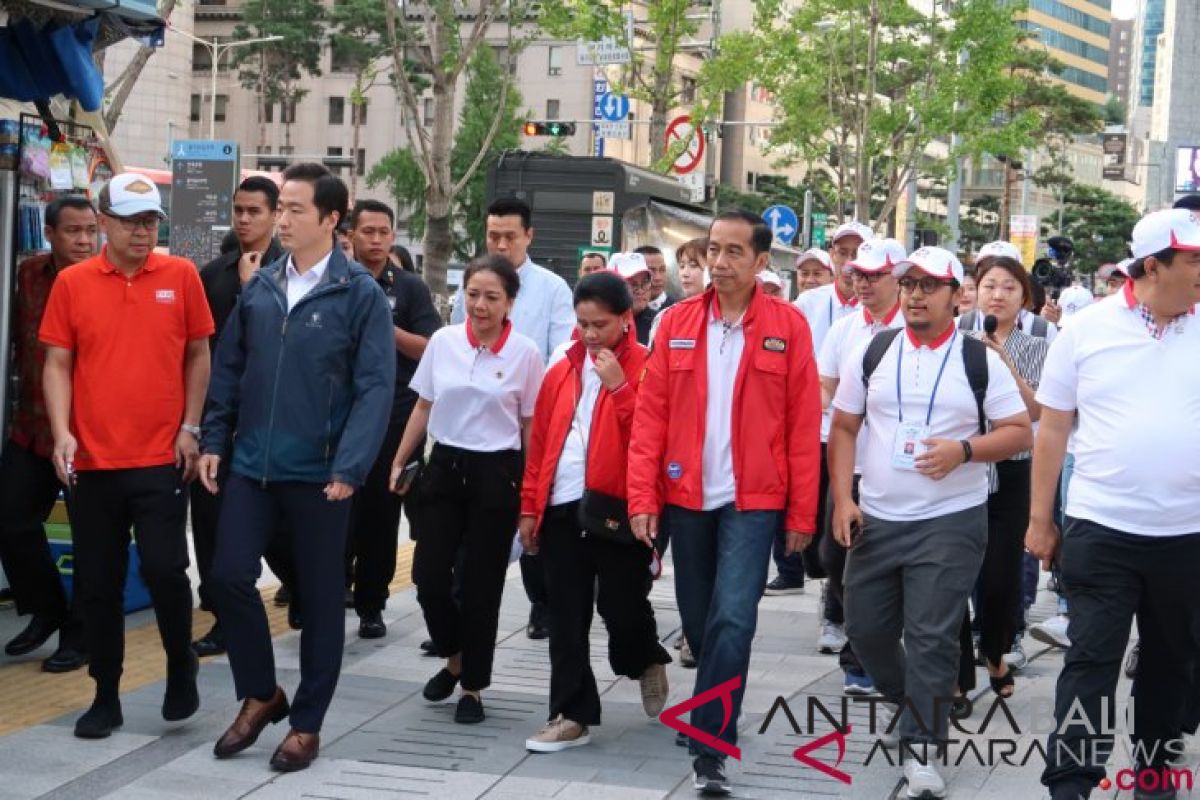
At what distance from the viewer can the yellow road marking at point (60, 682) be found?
23.5ft

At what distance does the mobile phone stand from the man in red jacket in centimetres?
124

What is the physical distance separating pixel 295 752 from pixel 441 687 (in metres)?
1.22

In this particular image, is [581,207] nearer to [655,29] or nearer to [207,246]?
[207,246]

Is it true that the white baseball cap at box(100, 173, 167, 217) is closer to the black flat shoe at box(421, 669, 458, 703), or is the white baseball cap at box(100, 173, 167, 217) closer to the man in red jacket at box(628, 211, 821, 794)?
the man in red jacket at box(628, 211, 821, 794)

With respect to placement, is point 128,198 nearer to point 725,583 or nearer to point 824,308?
point 725,583

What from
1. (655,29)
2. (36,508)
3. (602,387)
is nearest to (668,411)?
(602,387)

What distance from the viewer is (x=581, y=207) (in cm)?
2442

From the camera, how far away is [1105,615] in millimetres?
5727

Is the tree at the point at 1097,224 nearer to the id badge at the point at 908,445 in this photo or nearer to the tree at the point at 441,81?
the tree at the point at 441,81

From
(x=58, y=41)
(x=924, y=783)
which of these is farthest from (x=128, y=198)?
(x=924, y=783)

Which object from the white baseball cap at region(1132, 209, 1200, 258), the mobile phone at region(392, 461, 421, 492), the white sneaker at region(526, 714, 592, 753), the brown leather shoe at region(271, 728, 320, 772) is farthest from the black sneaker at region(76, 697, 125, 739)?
the white baseball cap at region(1132, 209, 1200, 258)

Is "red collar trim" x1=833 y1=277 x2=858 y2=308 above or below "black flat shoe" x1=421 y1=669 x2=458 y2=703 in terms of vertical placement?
above

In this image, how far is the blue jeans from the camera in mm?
6328

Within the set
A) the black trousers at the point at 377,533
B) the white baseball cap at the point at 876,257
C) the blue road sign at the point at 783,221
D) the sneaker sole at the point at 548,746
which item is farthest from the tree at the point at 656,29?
the sneaker sole at the point at 548,746
